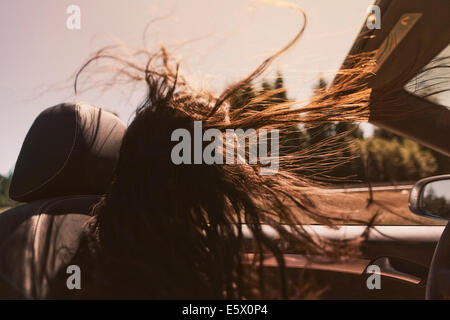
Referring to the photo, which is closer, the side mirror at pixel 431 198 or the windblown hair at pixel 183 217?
the windblown hair at pixel 183 217

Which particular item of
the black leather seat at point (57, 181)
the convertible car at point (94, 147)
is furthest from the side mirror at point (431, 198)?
the black leather seat at point (57, 181)

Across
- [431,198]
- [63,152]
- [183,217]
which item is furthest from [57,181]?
[431,198]

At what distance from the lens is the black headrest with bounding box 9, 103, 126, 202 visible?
1.62 meters

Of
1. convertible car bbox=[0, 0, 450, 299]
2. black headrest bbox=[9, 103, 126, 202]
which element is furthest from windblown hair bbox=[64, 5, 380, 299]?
black headrest bbox=[9, 103, 126, 202]

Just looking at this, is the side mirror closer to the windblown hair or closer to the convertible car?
the convertible car

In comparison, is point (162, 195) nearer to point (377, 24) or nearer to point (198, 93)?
point (198, 93)

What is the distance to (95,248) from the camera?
1.43m

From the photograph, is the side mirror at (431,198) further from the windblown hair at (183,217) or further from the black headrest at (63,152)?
the black headrest at (63,152)

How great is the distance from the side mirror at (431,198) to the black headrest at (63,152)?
7.77ft

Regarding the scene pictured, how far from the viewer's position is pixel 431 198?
2.96m

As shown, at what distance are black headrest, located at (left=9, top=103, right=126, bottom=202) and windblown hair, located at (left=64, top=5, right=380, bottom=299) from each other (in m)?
0.22

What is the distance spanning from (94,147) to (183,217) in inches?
22.7

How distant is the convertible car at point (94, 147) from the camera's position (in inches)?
52.1
